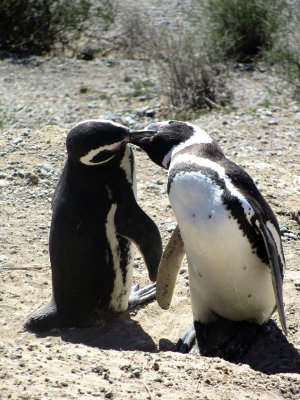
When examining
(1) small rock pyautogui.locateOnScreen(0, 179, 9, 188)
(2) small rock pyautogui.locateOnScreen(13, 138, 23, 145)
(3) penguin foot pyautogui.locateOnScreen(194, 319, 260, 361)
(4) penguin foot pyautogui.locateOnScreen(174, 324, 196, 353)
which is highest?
(3) penguin foot pyautogui.locateOnScreen(194, 319, 260, 361)

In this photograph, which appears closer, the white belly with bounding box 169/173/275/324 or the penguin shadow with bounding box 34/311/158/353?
the white belly with bounding box 169/173/275/324

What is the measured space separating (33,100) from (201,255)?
563cm

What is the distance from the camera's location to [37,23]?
10344mm

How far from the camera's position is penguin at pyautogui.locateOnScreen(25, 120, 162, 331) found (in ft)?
10.4

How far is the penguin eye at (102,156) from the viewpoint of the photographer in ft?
10.3

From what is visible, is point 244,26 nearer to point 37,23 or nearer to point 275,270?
point 37,23

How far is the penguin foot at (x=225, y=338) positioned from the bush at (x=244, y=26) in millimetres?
6499

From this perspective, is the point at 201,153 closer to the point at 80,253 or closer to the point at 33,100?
the point at 80,253

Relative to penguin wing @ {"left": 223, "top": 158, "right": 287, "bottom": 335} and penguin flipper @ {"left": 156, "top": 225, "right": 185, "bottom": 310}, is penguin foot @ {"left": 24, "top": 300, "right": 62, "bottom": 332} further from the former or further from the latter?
penguin wing @ {"left": 223, "top": 158, "right": 287, "bottom": 335}

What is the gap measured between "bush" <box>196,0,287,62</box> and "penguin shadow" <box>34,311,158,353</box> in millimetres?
6339

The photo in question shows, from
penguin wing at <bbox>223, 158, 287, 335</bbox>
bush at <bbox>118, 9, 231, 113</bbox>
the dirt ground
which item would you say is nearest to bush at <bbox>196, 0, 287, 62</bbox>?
bush at <bbox>118, 9, 231, 113</bbox>

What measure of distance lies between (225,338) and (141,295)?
2.51 feet

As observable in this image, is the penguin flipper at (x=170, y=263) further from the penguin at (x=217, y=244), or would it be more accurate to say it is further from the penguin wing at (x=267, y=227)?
the penguin wing at (x=267, y=227)

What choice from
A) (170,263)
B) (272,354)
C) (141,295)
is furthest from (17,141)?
(272,354)
